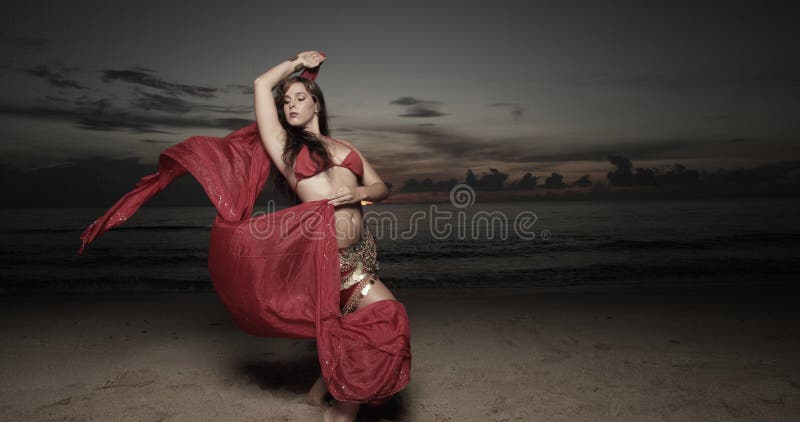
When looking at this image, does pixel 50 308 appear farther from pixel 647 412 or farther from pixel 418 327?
pixel 647 412

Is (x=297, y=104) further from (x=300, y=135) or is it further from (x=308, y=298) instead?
(x=308, y=298)

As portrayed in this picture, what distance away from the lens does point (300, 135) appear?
8.50 ft

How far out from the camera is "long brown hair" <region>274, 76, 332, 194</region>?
252cm

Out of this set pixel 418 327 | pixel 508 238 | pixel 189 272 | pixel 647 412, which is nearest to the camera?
pixel 647 412

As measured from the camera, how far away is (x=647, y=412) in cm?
275

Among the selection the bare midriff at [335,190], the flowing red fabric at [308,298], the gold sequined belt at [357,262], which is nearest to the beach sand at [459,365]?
the flowing red fabric at [308,298]

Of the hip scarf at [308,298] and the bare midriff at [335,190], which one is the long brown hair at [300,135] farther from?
the hip scarf at [308,298]

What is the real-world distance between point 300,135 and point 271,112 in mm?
192

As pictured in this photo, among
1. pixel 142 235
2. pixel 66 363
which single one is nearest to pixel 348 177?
pixel 66 363

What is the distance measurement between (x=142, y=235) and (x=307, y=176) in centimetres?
1516

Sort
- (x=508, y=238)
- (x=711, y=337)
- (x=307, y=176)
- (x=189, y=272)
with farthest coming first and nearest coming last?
(x=508, y=238)
(x=189, y=272)
(x=711, y=337)
(x=307, y=176)

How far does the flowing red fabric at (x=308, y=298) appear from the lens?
91.6 inches

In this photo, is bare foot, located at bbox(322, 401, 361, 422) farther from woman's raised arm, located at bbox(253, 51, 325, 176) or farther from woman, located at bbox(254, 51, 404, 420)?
woman's raised arm, located at bbox(253, 51, 325, 176)

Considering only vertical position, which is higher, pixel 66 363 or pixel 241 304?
pixel 241 304
